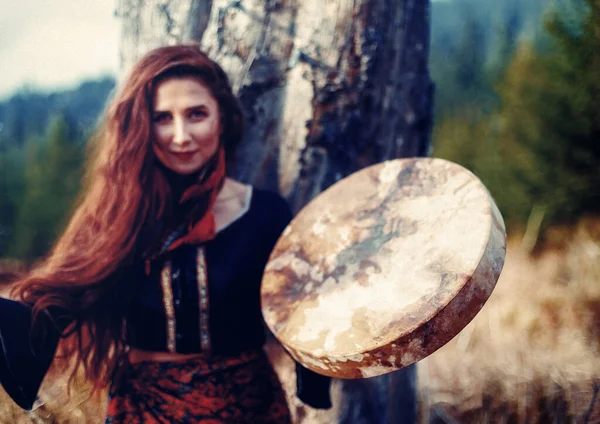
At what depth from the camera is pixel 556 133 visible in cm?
571

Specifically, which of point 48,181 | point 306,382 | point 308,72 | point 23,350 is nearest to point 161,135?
point 308,72

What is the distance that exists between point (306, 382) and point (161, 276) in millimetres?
513

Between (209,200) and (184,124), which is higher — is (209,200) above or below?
below

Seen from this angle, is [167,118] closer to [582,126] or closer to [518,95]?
[582,126]

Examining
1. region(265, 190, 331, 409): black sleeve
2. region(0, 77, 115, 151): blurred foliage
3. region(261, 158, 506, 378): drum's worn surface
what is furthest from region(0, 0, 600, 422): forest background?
region(261, 158, 506, 378): drum's worn surface

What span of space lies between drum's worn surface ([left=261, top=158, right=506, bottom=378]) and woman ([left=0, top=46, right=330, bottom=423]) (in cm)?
16

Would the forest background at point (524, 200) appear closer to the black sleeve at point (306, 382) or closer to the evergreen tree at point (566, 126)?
the evergreen tree at point (566, 126)

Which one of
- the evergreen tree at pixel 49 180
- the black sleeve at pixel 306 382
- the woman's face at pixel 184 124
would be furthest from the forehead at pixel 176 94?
the evergreen tree at pixel 49 180

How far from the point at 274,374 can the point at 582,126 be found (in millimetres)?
5192

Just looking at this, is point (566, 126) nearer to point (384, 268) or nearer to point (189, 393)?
point (384, 268)

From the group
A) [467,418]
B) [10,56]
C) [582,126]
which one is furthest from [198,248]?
[582,126]

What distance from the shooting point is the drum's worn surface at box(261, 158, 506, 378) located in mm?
1019

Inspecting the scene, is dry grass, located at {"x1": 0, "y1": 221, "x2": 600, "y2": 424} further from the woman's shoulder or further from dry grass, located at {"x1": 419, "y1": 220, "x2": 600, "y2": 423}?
the woman's shoulder

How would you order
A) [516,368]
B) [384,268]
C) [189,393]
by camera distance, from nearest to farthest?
[384,268] < [189,393] < [516,368]
